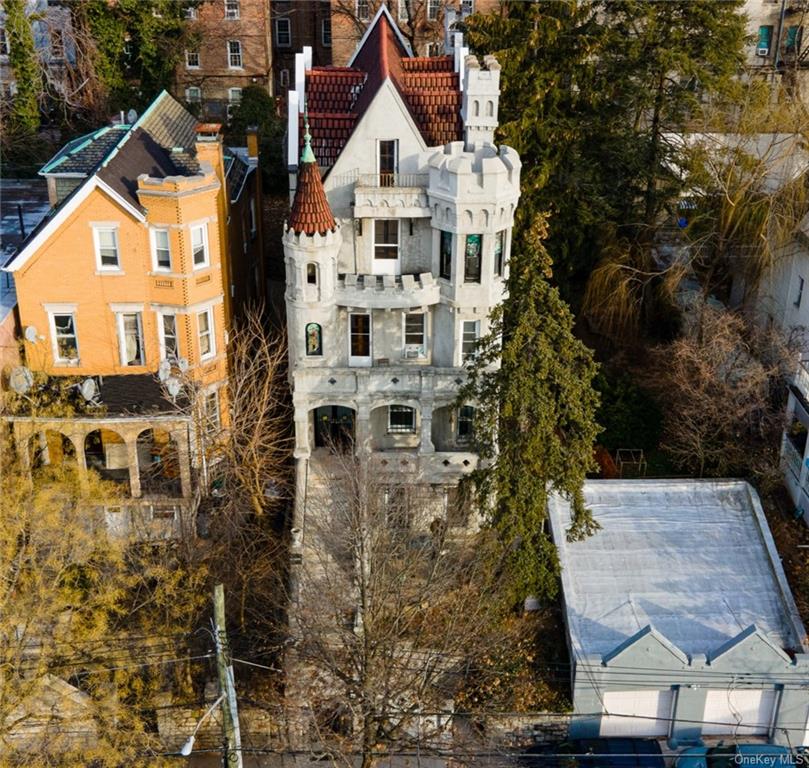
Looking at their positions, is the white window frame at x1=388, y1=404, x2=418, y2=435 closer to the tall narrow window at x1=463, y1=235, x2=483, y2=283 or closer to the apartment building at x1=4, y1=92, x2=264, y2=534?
the tall narrow window at x1=463, y1=235, x2=483, y2=283

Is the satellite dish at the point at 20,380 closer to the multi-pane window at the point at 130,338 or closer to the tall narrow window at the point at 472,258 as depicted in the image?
the multi-pane window at the point at 130,338

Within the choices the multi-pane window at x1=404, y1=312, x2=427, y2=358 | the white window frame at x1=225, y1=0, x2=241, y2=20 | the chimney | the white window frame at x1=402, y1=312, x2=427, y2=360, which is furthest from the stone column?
the white window frame at x1=225, y1=0, x2=241, y2=20

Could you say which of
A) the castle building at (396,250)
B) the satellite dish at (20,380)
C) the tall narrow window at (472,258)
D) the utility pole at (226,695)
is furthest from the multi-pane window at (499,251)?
the utility pole at (226,695)

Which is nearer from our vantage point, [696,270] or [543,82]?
[543,82]

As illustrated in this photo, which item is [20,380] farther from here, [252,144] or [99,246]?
[252,144]

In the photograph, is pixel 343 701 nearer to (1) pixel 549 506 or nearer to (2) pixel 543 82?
(1) pixel 549 506

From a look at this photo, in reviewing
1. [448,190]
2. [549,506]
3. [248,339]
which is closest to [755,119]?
[448,190]
